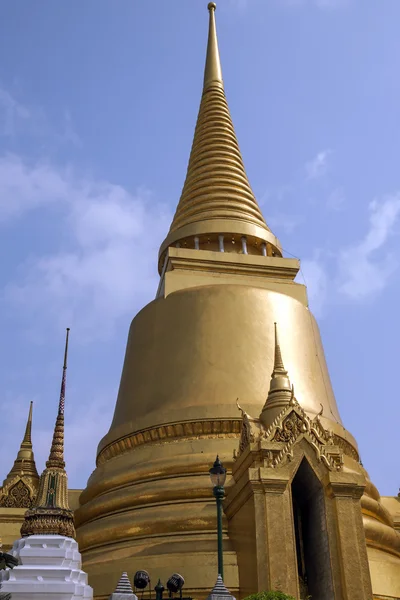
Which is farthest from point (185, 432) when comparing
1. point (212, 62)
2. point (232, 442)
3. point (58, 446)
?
point (212, 62)

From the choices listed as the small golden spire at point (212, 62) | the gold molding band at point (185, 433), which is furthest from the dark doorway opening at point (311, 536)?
the small golden spire at point (212, 62)

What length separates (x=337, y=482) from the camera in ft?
33.1

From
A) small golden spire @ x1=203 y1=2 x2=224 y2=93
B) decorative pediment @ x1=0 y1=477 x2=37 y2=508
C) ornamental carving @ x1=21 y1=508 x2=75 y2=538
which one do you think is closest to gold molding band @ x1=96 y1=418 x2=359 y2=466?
decorative pediment @ x1=0 y1=477 x2=37 y2=508

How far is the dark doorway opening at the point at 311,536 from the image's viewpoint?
989 cm

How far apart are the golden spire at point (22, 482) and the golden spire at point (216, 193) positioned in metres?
6.05

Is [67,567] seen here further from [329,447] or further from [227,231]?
[227,231]

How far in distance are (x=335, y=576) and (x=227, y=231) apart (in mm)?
9420

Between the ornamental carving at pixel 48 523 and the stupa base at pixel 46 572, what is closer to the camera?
the stupa base at pixel 46 572

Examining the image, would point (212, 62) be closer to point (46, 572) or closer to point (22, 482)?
point (22, 482)

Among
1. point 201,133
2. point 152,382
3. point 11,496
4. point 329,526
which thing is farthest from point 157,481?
point 201,133

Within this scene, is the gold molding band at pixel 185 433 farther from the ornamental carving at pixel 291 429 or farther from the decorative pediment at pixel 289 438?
the ornamental carving at pixel 291 429

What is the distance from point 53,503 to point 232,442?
14.5ft

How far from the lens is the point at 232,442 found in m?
12.5

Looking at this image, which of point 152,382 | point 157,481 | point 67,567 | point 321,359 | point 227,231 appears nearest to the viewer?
point 67,567
